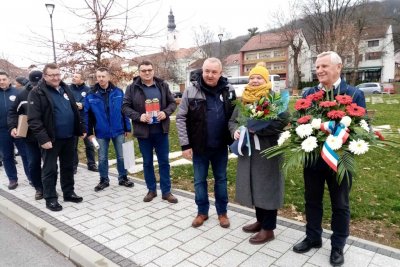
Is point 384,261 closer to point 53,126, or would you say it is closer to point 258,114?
point 258,114

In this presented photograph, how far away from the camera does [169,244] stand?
3779mm

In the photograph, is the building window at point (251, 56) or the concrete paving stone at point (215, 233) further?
the building window at point (251, 56)

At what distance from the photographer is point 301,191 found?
5.48 m

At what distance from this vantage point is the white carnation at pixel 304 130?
9.65 feet

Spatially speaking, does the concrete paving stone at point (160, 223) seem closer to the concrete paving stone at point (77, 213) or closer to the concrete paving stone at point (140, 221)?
the concrete paving stone at point (140, 221)

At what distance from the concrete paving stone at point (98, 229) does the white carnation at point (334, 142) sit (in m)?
2.92

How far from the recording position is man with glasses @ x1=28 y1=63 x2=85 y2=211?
4719 millimetres

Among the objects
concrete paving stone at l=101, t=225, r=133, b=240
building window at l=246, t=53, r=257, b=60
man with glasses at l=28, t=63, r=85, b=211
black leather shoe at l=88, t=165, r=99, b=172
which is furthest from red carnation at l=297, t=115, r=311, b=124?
building window at l=246, t=53, r=257, b=60

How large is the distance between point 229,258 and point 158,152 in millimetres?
2237

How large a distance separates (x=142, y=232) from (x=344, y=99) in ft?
9.16

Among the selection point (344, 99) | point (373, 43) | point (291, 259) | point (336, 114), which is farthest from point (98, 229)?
point (373, 43)

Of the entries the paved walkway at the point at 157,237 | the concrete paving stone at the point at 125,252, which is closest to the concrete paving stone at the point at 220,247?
the paved walkway at the point at 157,237

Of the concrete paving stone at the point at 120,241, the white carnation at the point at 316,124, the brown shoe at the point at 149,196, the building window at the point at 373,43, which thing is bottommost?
the concrete paving stone at the point at 120,241

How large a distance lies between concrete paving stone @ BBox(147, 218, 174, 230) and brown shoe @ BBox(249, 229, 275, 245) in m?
1.18
